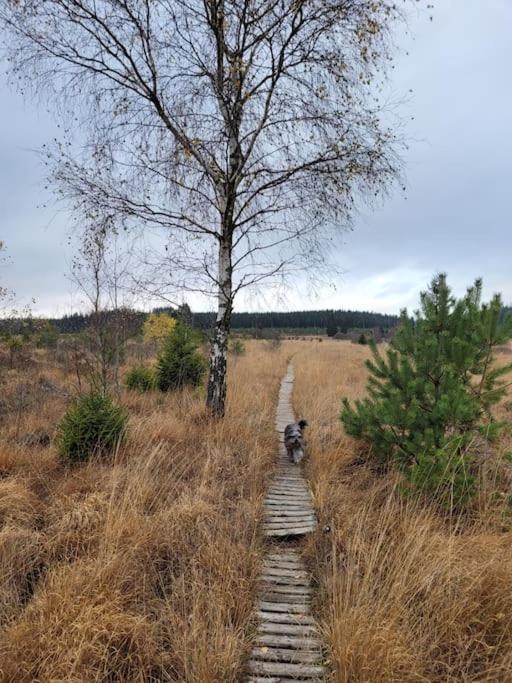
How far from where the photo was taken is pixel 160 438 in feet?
17.7

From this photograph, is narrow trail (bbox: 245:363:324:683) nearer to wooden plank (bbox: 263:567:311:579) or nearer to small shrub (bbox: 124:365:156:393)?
wooden plank (bbox: 263:567:311:579)

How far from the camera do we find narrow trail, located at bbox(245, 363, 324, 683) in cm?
222

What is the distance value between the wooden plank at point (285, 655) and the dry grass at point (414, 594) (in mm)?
148

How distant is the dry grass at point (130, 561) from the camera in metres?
2.16

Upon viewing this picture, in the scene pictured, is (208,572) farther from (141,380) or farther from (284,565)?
(141,380)

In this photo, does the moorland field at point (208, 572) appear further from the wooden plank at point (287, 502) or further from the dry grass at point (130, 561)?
the wooden plank at point (287, 502)

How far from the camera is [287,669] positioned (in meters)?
2.22

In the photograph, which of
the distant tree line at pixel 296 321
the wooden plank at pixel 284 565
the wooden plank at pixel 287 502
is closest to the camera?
the wooden plank at pixel 284 565

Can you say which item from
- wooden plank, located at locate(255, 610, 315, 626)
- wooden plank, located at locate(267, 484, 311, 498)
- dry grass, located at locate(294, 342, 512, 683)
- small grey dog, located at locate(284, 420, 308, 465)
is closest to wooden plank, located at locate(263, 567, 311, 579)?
dry grass, located at locate(294, 342, 512, 683)

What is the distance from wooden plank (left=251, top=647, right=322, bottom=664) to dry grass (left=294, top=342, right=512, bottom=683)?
15 centimetres

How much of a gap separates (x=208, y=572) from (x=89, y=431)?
2592mm

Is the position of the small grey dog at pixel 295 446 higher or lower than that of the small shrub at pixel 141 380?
lower

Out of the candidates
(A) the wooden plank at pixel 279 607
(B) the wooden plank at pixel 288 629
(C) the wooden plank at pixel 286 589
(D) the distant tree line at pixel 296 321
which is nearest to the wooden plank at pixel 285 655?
(B) the wooden plank at pixel 288 629

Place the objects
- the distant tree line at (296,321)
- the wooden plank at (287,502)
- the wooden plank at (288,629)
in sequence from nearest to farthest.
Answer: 1. the wooden plank at (288,629)
2. the wooden plank at (287,502)
3. the distant tree line at (296,321)
